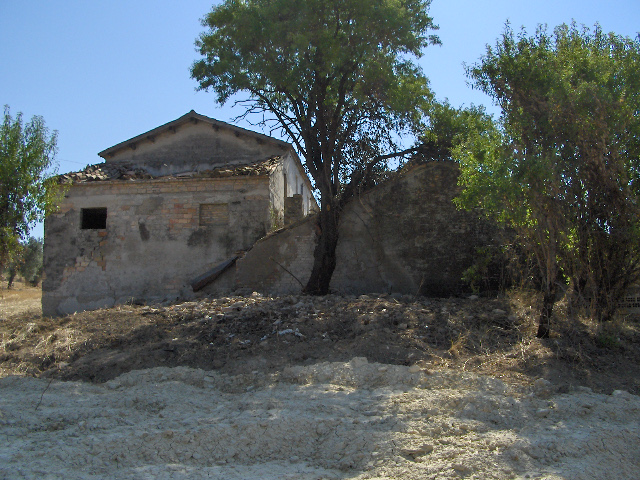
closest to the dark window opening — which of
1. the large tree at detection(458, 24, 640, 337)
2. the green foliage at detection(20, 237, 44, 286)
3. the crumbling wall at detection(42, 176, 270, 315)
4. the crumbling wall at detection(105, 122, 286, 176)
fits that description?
the crumbling wall at detection(42, 176, 270, 315)

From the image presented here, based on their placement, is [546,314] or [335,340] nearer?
[546,314]

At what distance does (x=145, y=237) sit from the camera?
55.0 feet

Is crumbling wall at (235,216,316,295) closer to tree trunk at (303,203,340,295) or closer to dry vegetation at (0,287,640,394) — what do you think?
tree trunk at (303,203,340,295)

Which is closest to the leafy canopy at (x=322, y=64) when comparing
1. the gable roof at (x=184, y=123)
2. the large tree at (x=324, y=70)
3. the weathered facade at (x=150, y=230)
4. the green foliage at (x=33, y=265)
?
the large tree at (x=324, y=70)

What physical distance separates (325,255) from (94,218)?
919 centimetres

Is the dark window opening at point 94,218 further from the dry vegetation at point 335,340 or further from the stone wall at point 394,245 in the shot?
the dry vegetation at point 335,340

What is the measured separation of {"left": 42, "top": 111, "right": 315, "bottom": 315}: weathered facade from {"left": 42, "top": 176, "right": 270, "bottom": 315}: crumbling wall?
0.09ft

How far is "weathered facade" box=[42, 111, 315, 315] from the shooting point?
16344mm

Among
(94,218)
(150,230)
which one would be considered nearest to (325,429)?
(150,230)

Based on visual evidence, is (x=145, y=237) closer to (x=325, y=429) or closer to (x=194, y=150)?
(x=194, y=150)

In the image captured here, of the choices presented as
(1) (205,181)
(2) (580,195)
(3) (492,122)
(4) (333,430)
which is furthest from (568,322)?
(1) (205,181)

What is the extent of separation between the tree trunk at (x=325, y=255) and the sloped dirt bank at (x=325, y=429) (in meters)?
5.61

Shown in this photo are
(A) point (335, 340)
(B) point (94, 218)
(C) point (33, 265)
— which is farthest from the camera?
(C) point (33, 265)

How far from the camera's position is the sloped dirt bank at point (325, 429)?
5043mm
